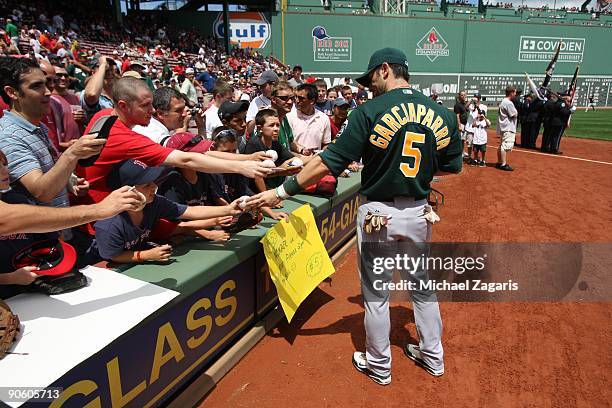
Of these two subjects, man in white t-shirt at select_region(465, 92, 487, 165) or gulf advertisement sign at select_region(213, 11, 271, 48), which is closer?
man in white t-shirt at select_region(465, 92, 487, 165)

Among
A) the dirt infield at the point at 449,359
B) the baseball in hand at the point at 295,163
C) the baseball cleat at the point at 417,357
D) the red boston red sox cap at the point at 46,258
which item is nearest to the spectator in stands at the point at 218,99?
the baseball in hand at the point at 295,163

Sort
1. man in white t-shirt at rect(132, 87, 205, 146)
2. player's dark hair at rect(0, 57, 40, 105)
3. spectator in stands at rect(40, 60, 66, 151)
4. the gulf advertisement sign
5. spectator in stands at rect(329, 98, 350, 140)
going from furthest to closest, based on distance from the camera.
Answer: the gulf advertisement sign, spectator in stands at rect(329, 98, 350, 140), spectator in stands at rect(40, 60, 66, 151), man in white t-shirt at rect(132, 87, 205, 146), player's dark hair at rect(0, 57, 40, 105)

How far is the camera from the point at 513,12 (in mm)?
36312

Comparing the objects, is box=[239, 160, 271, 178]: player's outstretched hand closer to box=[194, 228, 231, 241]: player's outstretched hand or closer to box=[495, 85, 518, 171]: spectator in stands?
box=[194, 228, 231, 241]: player's outstretched hand

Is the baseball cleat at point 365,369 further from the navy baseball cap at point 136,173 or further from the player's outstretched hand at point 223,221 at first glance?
the navy baseball cap at point 136,173

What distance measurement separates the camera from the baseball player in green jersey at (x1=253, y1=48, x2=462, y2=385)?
104 inches

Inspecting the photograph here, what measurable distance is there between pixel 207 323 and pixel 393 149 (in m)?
1.76

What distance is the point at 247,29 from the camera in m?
28.9

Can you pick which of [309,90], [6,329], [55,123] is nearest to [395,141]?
[6,329]

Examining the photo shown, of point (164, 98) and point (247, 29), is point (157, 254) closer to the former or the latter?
point (164, 98)

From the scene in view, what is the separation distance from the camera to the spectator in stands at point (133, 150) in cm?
249

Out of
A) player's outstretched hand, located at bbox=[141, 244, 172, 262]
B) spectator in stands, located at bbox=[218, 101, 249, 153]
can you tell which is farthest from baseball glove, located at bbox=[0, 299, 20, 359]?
spectator in stands, located at bbox=[218, 101, 249, 153]

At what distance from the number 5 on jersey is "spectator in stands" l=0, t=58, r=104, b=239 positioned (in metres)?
2.02


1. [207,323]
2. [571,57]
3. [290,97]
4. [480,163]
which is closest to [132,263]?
[207,323]
